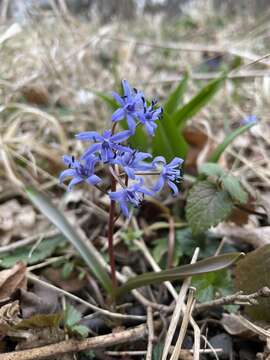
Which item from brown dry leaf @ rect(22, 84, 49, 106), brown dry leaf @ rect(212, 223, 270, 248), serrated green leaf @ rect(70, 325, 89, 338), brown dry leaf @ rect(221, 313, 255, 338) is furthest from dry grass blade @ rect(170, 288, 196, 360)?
brown dry leaf @ rect(22, 84, 49, 106)

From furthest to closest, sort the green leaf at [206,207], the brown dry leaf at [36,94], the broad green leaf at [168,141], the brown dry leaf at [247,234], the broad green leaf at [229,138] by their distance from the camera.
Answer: the brown dry leaf at [36,94]
the broad green leaf at [168,141]
the broad green leaf at [229,138]
the brown dry leaf at [247,234]
the green leaf at [206,207]

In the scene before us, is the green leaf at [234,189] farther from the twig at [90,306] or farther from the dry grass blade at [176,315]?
the twig at [90,306]

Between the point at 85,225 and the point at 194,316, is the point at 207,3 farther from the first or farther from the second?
the point at 194,316

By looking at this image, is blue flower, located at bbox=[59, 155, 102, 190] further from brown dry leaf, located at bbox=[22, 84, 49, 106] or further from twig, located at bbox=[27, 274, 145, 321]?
brown dry leaf, located at bbox=[22, 84, 49, 106]

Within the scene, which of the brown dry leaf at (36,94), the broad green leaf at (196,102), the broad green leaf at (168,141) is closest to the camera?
the broad green leaf at (168,141)

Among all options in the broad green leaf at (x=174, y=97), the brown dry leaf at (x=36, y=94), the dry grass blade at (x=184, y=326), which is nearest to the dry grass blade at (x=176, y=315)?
the dry grass blade at (x=184, y=326)

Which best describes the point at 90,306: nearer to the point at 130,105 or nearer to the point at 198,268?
the point at 198,268

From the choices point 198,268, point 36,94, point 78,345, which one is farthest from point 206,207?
point 36,94
